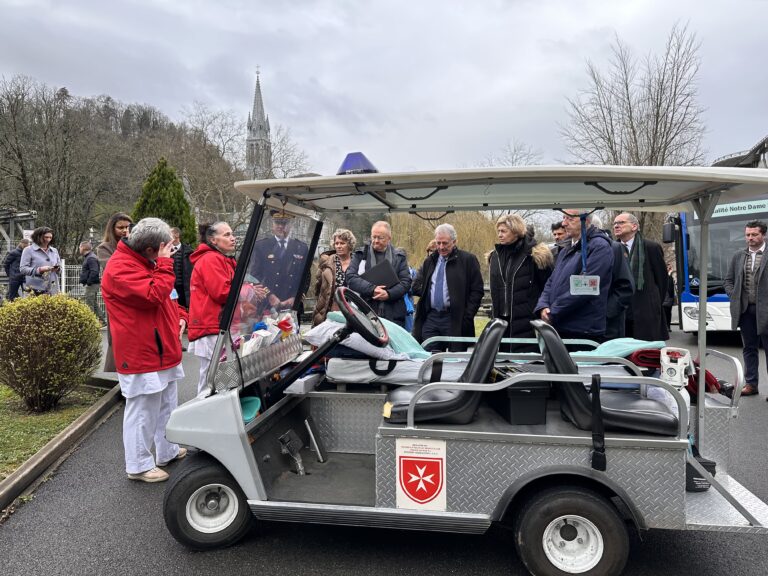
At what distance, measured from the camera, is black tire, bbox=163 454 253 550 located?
2.84 meters

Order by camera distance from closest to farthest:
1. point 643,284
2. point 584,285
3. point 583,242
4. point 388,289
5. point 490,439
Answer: point 490,439
point 584,285
point 583,242
point 388,289
point 643,284

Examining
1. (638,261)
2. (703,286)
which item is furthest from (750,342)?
(703,286)

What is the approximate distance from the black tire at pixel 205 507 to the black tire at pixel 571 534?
57.9 inches

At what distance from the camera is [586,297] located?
13.7 ft

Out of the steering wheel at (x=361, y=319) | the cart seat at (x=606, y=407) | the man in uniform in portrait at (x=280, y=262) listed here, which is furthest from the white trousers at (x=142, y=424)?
the cart seat at (x=606, y=407)

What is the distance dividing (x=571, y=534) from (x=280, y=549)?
152 cm

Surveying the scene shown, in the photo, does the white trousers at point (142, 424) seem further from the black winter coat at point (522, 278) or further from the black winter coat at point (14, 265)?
the black winter coat at point (14, 265)

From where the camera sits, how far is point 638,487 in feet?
8.06

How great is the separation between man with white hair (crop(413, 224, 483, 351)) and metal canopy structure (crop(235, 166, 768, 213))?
4.42ft

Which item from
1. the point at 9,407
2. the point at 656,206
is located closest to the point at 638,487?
the point at 656,206

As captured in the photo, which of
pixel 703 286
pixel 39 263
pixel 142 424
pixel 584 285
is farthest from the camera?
pixel 39 263

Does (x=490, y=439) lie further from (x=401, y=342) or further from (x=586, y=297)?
(x=586, y=297)

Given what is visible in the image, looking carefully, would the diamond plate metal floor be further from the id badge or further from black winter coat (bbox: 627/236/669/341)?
black winter coat (bbox: 627/236/669/341)

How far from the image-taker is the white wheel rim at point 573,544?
252 centimetres
